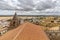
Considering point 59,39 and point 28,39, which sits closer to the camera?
point 28,39

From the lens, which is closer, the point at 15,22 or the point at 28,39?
the point at 28,39

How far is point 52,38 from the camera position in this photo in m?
25.7

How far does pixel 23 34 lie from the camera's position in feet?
51.5

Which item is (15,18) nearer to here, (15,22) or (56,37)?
(15,22)

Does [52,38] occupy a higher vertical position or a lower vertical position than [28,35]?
lower

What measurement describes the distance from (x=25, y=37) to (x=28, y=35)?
0.78m

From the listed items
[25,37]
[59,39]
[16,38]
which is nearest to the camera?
[16,38]

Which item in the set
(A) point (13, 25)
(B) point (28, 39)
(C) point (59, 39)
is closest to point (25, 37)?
(B) point (28, 39)

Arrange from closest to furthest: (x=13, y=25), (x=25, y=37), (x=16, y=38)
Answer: (x=16, y=38) < (x=25, y=37) < (x=13, y=25)

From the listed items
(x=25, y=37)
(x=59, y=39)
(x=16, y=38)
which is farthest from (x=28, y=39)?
(x=59, y=39)

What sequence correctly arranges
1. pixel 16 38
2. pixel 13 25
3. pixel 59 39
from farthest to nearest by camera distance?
pixel 13 25, pixel 59 39, pixel 16 38

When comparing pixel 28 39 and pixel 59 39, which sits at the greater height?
pixel 28 39

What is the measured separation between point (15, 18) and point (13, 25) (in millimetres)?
1695

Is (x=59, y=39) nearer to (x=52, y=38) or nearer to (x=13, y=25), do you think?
(x=52, y=38)
